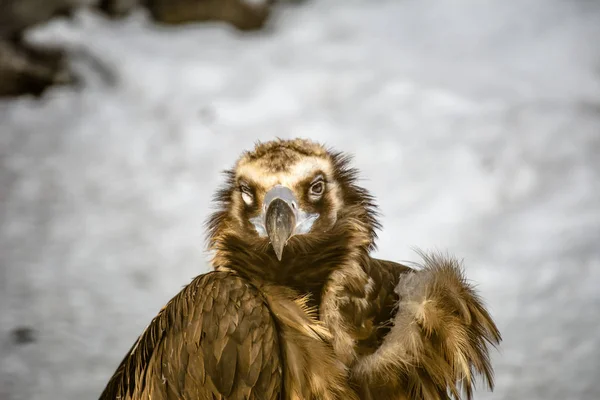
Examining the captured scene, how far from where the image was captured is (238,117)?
4.89 m

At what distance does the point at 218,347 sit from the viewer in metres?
1.99

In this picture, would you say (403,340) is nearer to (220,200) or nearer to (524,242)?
(220,200)

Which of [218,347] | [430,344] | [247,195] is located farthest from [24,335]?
[430,344]

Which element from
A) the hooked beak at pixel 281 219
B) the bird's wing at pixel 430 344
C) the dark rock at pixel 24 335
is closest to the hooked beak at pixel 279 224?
the hooked beak at pixel 281 219

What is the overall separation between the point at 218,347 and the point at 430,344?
628mm

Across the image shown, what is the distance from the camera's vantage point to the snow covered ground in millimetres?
3875

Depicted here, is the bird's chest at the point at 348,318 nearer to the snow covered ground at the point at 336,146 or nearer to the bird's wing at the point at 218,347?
the bird's wing at the point at 218,347

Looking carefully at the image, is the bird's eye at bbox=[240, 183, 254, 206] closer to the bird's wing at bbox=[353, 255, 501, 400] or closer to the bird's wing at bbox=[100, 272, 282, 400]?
the bird's wing at bbox=[100, 272, 282, 400]

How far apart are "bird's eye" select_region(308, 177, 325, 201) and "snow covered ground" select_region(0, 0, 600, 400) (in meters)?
1.88

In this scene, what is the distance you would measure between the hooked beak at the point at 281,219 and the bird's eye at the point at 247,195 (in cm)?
5

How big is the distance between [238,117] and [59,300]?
1658 mm

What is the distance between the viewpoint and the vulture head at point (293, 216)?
221cm

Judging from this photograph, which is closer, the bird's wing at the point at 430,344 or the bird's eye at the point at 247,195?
the bird's wing at the point at 430,344

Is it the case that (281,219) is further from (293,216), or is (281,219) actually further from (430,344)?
(430,344)
